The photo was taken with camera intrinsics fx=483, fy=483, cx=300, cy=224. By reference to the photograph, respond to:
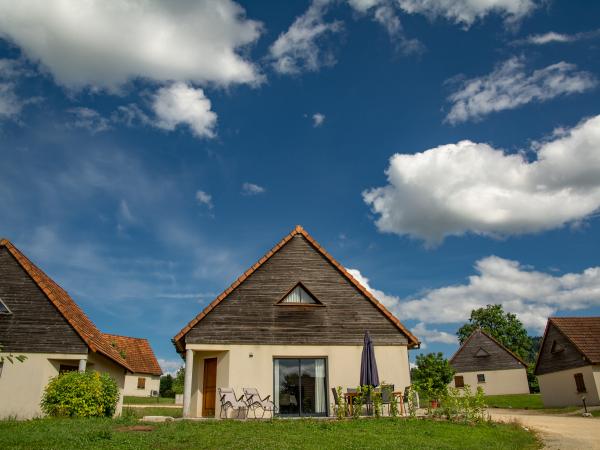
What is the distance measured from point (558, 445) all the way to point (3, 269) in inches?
797

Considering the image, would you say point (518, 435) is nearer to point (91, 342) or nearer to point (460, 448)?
point (460, 448)

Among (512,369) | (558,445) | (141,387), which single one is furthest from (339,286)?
(512,369)

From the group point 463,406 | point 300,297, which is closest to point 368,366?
point 463,406

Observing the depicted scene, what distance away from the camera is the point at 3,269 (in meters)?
19.6

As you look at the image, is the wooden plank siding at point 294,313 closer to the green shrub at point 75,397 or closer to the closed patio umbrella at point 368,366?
the closed patio umbrella at point 368,366

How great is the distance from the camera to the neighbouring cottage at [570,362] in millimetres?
27984

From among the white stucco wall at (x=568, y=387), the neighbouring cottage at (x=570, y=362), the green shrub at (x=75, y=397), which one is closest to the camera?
the green shrub at (x=75, y=397)

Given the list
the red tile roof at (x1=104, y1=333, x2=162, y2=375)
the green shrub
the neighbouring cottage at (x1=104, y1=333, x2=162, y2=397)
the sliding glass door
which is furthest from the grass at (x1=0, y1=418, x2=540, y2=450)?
the neighbouring cottage at (x1=104, y1=333, x2=162, y2=397)

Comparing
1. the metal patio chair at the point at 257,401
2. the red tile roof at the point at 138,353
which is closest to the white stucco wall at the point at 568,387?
the metal patio chair at the point at 257,401

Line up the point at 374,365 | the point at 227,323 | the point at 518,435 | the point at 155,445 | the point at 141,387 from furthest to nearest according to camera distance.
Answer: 1. the point at 141,387
2. the point at 227,323
3. the point at 374,365
4. the point at 518,435
5. the point at 155,445

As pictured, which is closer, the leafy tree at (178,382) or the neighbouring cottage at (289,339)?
the neighbouring cottage at (289,339)

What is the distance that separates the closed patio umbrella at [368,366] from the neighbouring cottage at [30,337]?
34.1ft

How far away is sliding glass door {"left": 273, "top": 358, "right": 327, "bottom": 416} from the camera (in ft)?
59.2

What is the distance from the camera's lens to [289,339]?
61.3 feet
